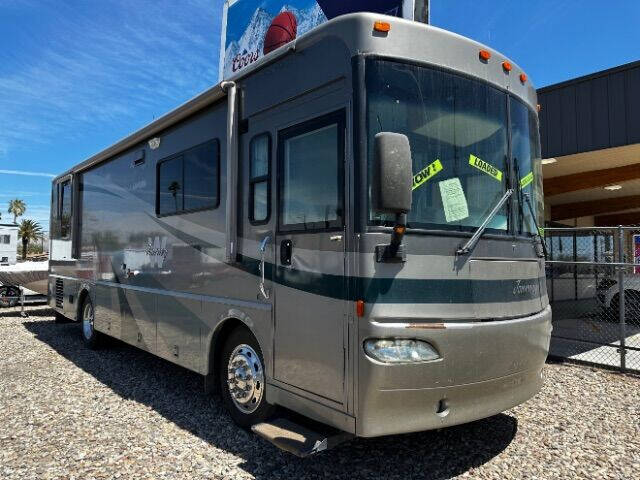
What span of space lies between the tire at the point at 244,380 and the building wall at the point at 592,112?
6.83 metres

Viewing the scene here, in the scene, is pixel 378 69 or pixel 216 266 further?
pixel 216 266

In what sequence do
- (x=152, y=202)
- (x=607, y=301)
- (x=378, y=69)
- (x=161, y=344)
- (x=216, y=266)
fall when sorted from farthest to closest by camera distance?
(x=607, y=301), (x=152, y=202), (x=161, y=344), (x=216, y=266), (x=378, y=69)

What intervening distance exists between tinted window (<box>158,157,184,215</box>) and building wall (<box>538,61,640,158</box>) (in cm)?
641

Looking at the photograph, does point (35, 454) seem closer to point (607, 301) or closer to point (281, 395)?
point (281, 395)

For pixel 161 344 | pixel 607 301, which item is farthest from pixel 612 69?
pixel 161 344

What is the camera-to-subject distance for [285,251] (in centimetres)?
380

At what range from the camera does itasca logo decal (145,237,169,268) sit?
566 centimetres

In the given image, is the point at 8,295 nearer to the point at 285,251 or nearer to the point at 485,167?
the point at 285,251

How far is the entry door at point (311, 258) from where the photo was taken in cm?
335

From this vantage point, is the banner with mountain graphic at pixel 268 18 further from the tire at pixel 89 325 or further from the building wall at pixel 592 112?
the tire at pixel 89 325

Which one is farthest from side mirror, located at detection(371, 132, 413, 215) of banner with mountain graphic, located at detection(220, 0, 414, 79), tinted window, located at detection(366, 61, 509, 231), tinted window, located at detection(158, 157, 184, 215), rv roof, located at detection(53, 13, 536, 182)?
banner with mountain graphic, located at detection(220, 0, 414, 79)

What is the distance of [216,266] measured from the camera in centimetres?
466

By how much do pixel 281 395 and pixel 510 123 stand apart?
8.82 ft

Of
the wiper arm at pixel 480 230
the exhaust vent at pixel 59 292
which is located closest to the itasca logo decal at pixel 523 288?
the wiper arm at pixel 480 230
